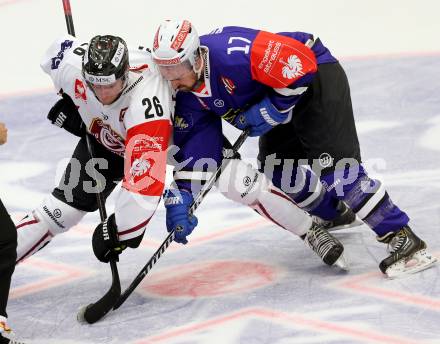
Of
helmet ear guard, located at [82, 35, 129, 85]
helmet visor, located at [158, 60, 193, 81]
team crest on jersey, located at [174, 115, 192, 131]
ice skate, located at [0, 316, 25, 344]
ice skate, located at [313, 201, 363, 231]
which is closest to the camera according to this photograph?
A: ice skate, located at [0, 316, 25, 344]

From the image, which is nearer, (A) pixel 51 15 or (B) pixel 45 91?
(B) pixel 45 91

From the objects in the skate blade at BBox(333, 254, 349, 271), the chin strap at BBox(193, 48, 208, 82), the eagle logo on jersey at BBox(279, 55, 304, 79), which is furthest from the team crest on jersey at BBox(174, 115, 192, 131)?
the skate blade at BBox(333, 254, 349, 271)

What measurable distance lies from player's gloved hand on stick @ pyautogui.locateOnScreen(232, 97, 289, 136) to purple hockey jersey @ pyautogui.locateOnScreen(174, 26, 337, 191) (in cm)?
2

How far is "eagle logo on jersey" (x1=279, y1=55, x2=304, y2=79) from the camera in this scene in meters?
3.83

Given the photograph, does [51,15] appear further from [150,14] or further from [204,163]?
[204,163]

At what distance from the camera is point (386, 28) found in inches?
282

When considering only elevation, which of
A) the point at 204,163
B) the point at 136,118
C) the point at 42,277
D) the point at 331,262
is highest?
the point at 136,118

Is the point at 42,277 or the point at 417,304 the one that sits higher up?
the point at 417,304

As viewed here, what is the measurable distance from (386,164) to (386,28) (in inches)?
84.1

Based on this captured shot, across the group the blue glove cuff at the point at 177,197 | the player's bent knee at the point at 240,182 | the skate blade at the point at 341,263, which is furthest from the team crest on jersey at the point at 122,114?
the skate blade at the point at 341,263

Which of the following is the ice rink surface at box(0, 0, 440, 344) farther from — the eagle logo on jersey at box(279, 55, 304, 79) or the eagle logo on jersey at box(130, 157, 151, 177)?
the eagle logo on jersey at box(279, 55, 304, 79)

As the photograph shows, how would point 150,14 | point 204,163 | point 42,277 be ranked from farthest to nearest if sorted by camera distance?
point 150,14 < point 42,277 < point 204,163

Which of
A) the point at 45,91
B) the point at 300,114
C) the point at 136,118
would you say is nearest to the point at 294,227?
the point at 300,114

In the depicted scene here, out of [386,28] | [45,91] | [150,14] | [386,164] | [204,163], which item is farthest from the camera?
[150,14]
